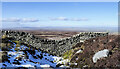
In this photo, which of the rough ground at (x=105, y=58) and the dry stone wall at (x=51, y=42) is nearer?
the rough ground at (x=105, y=58)

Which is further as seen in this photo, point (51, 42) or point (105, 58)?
point (51, 42)

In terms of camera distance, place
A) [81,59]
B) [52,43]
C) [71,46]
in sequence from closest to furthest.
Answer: [81,59] < [71,46] < [52,43]

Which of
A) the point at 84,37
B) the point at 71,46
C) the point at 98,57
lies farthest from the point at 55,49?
the point at 98,57

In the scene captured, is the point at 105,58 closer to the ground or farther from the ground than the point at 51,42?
closer to the ground

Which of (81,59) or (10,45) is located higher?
(10,45)

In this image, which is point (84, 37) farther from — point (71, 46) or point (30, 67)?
point (30, 67)

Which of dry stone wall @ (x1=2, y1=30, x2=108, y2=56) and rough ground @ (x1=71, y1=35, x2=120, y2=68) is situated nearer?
rough ground @ (x1=71, y1=35, x2=120, y2=68)

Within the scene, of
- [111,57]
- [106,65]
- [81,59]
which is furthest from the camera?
[81,59]

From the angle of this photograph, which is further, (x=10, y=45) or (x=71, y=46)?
(x=71, y=46)
